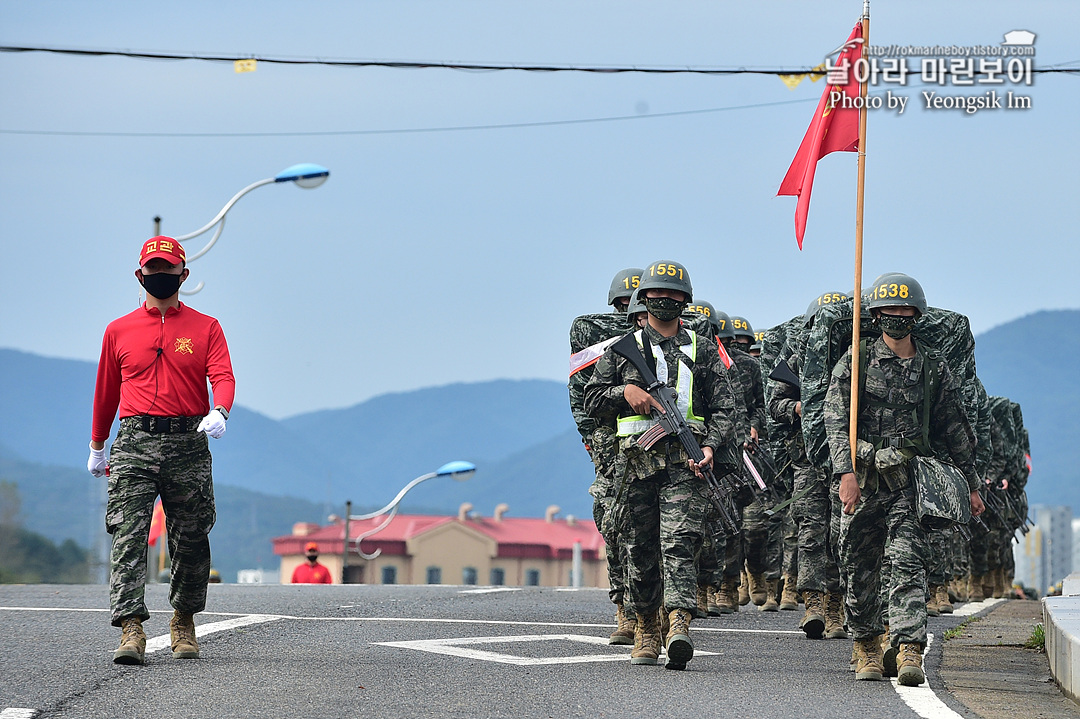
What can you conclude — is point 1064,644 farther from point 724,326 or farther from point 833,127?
point 724,326

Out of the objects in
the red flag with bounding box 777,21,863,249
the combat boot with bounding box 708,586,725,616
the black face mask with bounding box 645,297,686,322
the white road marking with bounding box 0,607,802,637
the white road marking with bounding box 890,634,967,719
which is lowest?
the white road marking with bounding box 890,634,967,719

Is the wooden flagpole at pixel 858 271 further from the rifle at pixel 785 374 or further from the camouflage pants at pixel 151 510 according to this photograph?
the camouflage pants at pixel 151 510

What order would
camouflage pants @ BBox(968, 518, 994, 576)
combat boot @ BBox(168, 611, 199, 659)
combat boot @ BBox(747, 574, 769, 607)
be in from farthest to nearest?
camouflage pants @ BBox(968, 518, 994, 576) → combat boot @ BBox(747, 574, 769, 607) → combat boot @ BBox(168, 611, 199, 659)

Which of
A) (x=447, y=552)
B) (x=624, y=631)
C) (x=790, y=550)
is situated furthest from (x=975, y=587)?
(x=447, y=552)

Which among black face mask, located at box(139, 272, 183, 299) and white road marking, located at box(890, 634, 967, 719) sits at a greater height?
black face mask, located at box(139, 272, 183, 299)

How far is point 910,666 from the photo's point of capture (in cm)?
858

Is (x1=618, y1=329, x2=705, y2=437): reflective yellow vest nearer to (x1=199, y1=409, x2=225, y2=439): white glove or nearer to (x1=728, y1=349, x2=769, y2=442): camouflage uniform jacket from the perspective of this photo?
(x1=199, y1=409, x2=225, y2=439): white glove

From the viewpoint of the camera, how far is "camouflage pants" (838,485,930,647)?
8.66 metres

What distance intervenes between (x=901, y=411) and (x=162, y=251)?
4.21 meters

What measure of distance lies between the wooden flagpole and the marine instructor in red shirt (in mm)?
3432

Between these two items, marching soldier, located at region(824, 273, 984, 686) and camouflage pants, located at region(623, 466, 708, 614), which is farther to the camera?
camouflage pants, located at region(623, 466, 708, 614)

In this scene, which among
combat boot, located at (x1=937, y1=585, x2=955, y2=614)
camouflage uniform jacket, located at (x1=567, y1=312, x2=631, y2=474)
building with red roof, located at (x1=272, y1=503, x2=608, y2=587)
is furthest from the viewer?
building with red roof, located at (x1=272, y1=503, x2=608, y2=587)

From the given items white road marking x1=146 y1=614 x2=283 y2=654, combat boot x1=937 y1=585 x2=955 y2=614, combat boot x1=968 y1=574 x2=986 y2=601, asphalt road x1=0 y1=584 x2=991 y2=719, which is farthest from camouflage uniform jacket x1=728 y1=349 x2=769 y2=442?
combat boot x1=968 y1=574 x2=986 y2=601

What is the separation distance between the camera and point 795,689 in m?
8.38
